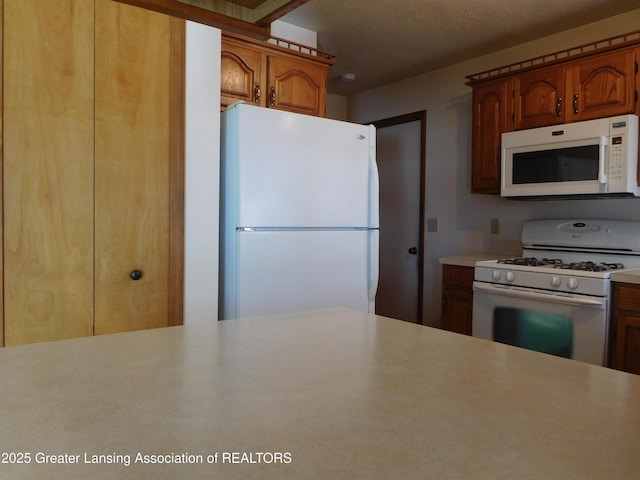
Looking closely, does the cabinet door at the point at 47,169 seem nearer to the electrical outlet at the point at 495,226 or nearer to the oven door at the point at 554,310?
the oven door at the point at 554,310

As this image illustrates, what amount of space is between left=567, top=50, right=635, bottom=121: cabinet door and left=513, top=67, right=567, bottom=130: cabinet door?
6 cm

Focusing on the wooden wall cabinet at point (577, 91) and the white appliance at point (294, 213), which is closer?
the white appliance at point (294, 213)

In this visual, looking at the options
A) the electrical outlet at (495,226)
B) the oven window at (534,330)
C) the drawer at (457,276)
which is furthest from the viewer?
the electrical outlet at (495,226)

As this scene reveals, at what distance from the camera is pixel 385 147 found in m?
4.28

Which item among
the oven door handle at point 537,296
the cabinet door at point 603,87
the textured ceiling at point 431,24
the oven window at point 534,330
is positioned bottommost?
the oven window at point 534,330

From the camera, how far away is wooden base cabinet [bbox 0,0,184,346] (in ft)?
5.04

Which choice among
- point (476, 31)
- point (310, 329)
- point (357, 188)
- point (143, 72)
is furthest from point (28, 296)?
point (476, 31)

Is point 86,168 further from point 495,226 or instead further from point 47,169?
point 495,226

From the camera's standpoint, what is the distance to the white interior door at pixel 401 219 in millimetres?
3994

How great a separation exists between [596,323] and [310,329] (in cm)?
181

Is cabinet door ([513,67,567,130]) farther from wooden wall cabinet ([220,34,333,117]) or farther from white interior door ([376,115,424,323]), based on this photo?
wooden wall cabinet ([220,34,333,117])

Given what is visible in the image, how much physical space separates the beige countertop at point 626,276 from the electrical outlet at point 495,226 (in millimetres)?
1159

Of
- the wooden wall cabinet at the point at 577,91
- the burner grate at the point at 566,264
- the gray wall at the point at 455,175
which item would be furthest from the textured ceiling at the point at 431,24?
the burner grate at the point at 566,264

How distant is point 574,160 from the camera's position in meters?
2.66
